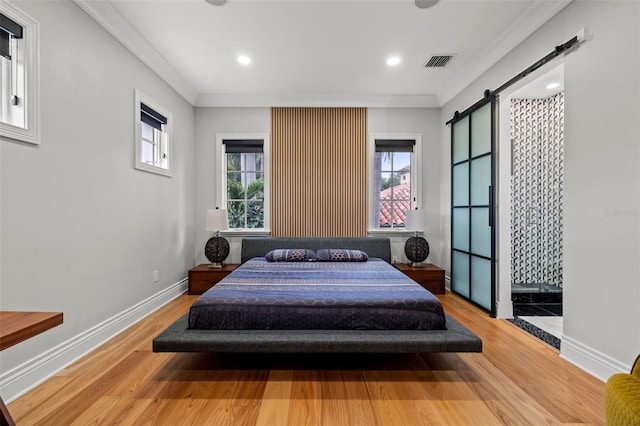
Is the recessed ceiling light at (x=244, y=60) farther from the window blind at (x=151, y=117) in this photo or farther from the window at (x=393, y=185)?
the window at (x=393, y=185)

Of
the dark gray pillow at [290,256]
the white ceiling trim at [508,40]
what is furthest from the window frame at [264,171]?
the white ceiling trim at [508,40]

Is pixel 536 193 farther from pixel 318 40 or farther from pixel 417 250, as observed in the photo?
pixel 318 40

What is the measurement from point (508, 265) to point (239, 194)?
3.59 metres

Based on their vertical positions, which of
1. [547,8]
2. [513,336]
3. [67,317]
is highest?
[547,8]

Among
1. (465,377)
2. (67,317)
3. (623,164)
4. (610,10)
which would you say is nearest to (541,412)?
(465,377)

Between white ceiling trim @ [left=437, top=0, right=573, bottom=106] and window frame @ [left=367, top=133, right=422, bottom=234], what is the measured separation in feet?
2.77

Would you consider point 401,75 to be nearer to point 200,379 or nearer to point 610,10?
point 610,10

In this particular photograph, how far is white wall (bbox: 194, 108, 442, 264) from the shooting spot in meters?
4.30

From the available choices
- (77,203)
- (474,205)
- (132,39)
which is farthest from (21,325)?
(474,205)

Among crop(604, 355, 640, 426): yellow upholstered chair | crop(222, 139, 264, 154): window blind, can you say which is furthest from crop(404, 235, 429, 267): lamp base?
crop(604, 355, 640, 426): yellow upholstered chair

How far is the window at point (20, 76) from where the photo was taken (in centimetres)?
173

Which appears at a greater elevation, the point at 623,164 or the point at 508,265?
the point at 623,164

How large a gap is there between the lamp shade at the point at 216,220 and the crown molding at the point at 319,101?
1.62 m

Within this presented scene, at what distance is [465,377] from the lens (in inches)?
75.9
